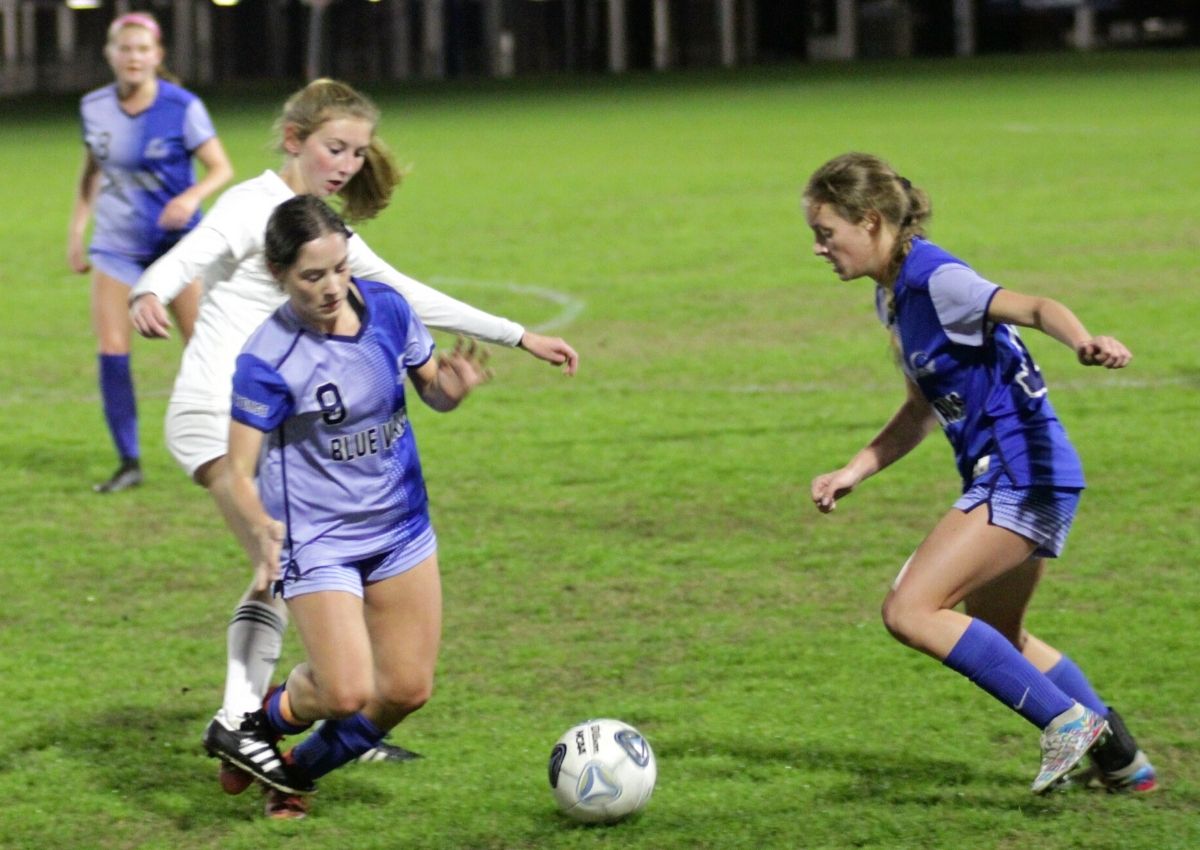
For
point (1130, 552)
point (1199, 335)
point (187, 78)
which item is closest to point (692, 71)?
point (187, 78)

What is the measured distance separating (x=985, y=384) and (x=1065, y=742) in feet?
2.84

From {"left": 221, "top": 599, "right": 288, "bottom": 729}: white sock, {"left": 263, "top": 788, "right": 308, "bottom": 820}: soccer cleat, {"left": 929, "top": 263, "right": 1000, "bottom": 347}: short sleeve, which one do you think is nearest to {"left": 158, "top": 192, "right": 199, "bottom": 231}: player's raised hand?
{"left": 221, "top": 599, "right": 288, "bottom": 729}: white sock

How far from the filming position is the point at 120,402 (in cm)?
857

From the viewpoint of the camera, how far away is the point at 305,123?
4.89 metres

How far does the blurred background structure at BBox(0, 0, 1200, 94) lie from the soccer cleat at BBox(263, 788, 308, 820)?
1830 inches

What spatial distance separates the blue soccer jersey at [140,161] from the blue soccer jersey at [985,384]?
4782 mm

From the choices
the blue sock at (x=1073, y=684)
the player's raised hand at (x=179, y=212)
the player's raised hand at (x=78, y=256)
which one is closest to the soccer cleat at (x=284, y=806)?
the blue sock at (x=1073, y=684)

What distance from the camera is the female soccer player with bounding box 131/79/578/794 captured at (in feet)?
16.0

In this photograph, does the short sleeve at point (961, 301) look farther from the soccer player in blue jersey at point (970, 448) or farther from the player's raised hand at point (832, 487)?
the player's raised hand at point (832, 487)

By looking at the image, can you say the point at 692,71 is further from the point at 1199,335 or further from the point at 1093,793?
the point at 1093,793

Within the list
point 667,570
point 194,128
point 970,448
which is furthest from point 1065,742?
point 194,128

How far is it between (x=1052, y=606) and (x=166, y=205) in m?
4.41

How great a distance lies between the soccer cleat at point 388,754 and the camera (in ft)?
16.8

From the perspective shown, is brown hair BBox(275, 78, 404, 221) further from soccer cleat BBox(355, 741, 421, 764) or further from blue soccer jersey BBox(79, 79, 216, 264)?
blue soccer jersey BBox(79, 79, 216, 264)
